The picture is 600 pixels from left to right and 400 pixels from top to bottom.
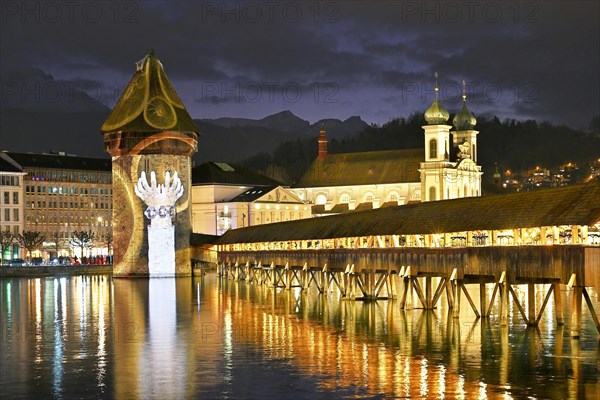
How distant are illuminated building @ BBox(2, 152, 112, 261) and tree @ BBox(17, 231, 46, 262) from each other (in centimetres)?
295

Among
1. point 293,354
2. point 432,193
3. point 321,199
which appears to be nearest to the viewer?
point 293,354

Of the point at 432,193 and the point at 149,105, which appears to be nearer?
the point at 149,105

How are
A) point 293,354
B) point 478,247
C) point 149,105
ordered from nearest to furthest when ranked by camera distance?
point 293,354 < point 478,247 < point 149,105

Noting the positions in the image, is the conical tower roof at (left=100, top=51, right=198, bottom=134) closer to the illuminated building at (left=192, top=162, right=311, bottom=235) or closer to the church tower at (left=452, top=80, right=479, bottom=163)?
the illuminated building at (left=192, top=162, right=311, bottom=235)

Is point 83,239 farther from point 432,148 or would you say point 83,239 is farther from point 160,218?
point 160,218

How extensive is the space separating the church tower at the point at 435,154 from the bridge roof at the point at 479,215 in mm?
84742

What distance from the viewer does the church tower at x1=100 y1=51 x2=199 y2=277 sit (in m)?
96.8

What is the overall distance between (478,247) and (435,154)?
11202cm

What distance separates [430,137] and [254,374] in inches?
4880

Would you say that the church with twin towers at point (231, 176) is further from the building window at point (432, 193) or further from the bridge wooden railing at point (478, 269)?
the bridge wooden railing at point (478, 269)

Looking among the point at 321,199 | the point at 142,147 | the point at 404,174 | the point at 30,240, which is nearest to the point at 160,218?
the point at 142,147

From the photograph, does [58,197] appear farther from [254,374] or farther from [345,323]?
[254,374]

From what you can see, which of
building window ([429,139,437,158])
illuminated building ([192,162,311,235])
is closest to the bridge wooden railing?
illuminated building ([192,162,311,235])

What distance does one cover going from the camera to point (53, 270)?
11669 centimetres
